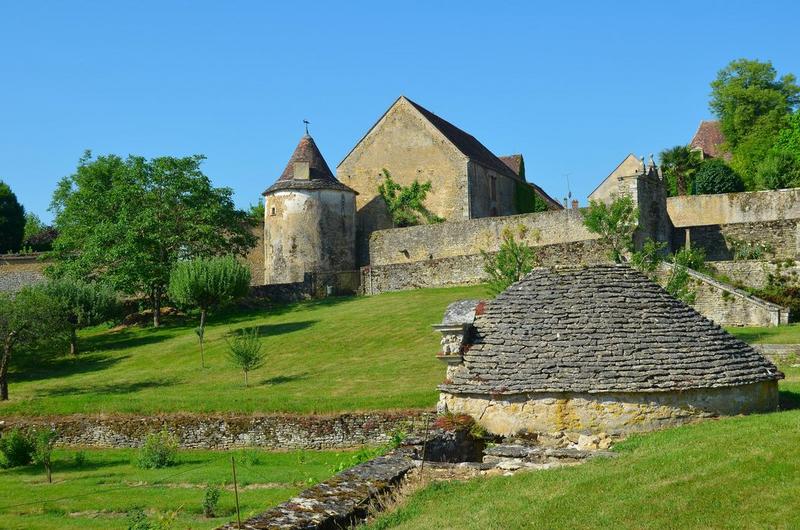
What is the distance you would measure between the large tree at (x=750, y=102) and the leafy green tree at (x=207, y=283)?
33953mm

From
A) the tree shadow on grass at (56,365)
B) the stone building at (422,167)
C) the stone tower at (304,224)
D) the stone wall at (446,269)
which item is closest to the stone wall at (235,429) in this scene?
the tree shadow on grass at (56,365)

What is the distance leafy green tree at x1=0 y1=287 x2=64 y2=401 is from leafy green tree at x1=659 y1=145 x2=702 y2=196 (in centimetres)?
3370

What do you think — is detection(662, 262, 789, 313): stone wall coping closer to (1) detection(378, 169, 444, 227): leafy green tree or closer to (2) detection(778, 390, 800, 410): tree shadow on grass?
(2) detection(778, 390, 800, 410): tree shadow on grass

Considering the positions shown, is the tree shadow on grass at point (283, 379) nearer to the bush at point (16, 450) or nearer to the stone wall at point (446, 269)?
the bush at point (16, 450)

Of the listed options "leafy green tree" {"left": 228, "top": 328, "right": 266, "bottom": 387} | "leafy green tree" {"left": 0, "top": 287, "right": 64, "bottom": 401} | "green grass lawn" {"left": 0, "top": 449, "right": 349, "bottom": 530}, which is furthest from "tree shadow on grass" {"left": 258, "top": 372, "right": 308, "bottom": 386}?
"leafy green tree" {"left": 0, "top": 287, "right": 64, "bottom": 401}

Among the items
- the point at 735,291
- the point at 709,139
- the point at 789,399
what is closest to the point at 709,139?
the point at 709,139

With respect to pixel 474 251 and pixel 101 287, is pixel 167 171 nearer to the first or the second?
pixel 101 287

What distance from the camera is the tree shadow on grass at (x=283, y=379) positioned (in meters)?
27.7

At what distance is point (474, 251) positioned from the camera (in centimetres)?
4269

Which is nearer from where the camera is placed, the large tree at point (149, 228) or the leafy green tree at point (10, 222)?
the large tree at point (149, 228)

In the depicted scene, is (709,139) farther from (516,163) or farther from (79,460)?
(79,460)

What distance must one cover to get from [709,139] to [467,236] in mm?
30547

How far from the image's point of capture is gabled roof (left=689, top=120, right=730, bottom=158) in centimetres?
6406

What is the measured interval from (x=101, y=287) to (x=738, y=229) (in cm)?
2721
